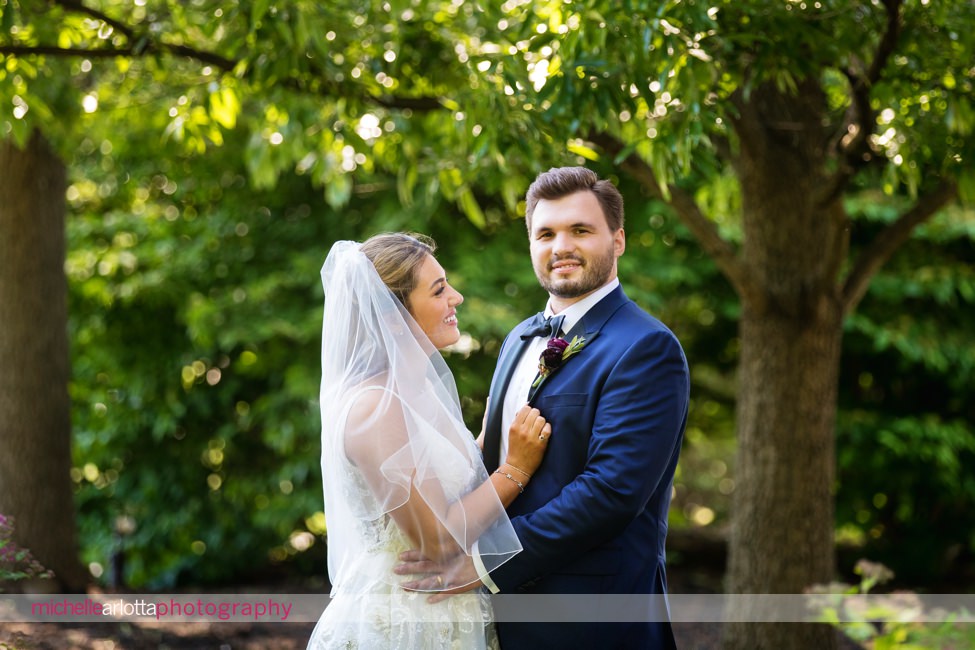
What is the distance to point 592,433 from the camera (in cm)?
281

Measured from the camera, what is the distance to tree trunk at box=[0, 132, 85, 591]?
5.79 meters

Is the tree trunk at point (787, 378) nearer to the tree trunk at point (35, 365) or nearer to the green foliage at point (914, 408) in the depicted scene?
the green foliage at point (914, 408)

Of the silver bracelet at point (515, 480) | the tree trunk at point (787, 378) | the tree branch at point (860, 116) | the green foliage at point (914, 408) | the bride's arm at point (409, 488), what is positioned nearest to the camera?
the bride's arm at point (409, 488)

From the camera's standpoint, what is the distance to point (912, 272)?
7152 mm

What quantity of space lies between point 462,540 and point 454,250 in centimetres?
456

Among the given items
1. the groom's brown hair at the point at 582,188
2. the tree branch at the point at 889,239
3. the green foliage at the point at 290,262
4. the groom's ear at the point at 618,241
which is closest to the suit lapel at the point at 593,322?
the groom's ear at the point at 618,241

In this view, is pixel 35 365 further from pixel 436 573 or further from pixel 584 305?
pixel 584 305

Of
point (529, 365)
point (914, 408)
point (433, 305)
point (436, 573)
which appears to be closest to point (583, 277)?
point (529, 365)

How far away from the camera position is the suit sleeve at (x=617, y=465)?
2688 mm

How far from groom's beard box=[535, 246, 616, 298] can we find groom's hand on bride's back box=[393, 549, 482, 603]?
895mm

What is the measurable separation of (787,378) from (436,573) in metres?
2.71

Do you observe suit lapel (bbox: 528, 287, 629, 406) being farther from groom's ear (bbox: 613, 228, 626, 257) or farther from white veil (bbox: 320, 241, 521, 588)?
white veil (bbox: 320, 241, 521, 588)

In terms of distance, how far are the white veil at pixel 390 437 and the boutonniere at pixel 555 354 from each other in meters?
0.30

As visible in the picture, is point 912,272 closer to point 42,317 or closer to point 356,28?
point 356,28
